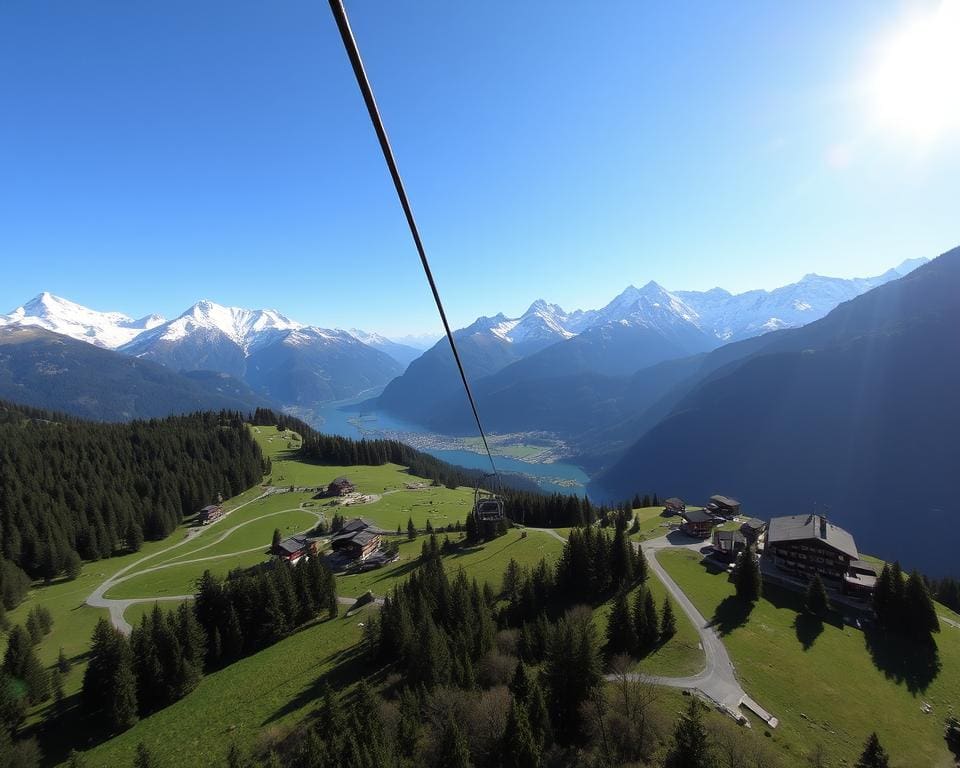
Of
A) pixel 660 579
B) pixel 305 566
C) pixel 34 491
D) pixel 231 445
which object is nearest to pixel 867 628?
pixel 660 579

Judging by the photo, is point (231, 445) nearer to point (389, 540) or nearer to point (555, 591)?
point (389, 540)

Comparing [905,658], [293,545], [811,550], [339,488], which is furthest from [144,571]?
[905,658]

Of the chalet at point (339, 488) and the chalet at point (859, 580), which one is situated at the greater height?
the chalet at point (339, 488)

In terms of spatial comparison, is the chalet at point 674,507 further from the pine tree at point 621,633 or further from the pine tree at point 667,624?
the pine tree at point 621,633

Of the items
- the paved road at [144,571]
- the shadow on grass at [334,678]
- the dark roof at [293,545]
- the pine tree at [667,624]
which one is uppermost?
the paved road at [144,571]

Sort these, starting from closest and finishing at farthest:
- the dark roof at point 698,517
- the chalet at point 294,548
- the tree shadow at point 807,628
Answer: the tree shadow at point 807,628 < the dark roof at point 698,517 < the chalet at point 294,548

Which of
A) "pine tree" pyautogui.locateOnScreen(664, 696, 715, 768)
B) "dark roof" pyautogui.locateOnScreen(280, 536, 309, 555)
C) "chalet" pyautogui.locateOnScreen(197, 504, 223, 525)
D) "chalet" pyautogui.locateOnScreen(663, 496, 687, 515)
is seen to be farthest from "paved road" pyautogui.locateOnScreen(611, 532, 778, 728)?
"chalet" pyautogui.locateOnScreen(197, 504, 223, 525)

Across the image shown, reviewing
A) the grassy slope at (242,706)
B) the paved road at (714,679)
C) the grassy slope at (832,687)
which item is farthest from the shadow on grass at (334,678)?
the grassy slope at (832,687)

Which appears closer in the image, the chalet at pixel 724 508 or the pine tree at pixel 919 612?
the pine tree at pixel 919 612

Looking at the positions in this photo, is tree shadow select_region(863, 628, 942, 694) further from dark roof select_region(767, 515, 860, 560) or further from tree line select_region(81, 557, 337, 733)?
tree line select_region(81, 557, 337, 733)
